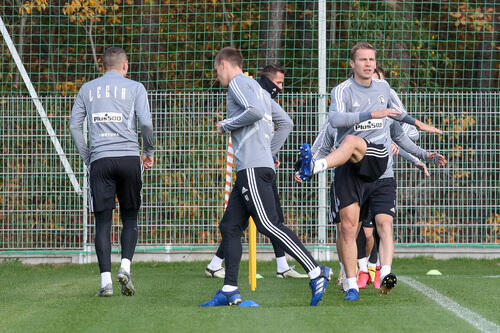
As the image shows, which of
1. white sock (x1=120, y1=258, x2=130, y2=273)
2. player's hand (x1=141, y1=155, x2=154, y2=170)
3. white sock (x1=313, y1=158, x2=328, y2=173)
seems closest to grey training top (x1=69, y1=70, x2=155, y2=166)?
player's hand (x1=141, y1=155, x2=154, y2=170)

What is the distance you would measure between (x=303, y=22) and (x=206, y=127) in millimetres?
3871

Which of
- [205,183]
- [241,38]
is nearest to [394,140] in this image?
[205,183]

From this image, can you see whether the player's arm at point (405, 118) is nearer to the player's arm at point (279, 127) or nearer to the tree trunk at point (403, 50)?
the player's arm at point (279, 127)

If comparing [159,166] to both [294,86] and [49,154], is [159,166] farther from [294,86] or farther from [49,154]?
[294,86]

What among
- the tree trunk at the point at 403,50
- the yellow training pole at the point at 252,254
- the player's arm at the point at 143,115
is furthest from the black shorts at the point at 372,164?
the tree trunk at the point at 403,50

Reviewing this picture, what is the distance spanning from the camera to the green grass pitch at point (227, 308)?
221 inches

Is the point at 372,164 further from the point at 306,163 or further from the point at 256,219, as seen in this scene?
the point at 256,219

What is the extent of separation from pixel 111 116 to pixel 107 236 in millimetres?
999

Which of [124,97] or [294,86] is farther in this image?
[294,86]

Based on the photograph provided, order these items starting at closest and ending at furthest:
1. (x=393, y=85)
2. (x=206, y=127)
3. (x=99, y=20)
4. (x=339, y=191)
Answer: (x=339, y=191)
(x=206, y=127)
(x=393, y=85)
(x=99, y=20)

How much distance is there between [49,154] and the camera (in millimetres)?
12195

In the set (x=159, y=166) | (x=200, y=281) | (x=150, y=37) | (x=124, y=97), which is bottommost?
(x=200, y=281)

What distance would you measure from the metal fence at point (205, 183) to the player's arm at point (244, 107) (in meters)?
5.36

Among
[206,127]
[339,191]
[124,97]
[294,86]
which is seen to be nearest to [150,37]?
[294,86]
